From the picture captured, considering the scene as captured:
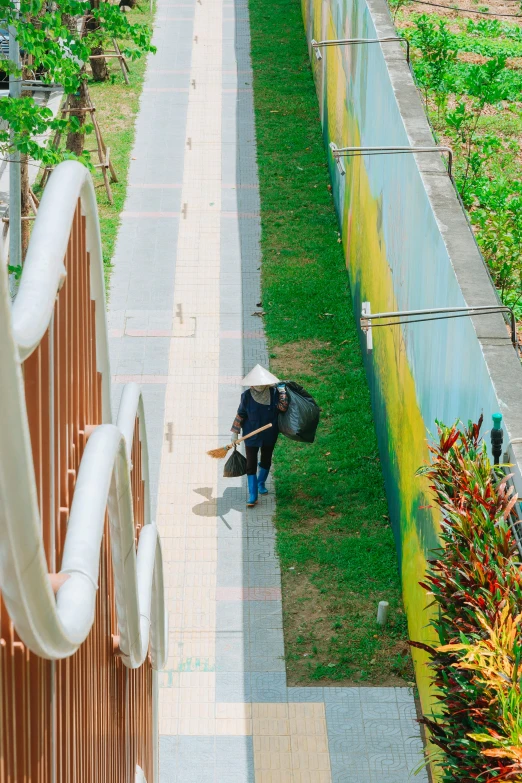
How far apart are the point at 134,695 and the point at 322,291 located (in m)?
9.55

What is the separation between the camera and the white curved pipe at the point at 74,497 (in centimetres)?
261

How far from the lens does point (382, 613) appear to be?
9.62 metres

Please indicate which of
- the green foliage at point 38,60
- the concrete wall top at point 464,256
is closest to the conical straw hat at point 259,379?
the concrete wall top at point 464,256

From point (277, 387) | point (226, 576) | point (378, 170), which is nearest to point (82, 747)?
point (226, 576)

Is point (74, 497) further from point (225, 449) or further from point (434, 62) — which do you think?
point (434, 62)

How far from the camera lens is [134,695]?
6.10 meters

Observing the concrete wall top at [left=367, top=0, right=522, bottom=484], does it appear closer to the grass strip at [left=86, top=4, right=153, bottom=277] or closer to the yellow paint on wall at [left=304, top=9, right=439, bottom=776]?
the yellow paint on wall at [left=304, top=9, right=439, bottom=776]

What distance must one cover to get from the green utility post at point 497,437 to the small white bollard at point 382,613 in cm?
366

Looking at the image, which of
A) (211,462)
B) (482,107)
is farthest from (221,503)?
(482,107)

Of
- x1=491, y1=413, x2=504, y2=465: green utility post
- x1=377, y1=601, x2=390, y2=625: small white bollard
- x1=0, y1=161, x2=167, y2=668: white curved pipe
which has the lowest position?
Result: x1=377, y1=601, x2=390, y2=625: small white bollard

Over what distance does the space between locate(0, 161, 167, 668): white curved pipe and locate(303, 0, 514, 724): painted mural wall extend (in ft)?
8.29

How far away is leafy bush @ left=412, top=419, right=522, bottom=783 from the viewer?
4.79 meters

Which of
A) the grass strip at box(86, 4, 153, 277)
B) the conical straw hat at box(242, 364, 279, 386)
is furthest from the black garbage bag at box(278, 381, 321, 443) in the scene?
the grass strip at box(86, 4, 153, 277)

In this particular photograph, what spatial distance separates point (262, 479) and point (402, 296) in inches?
93.0
